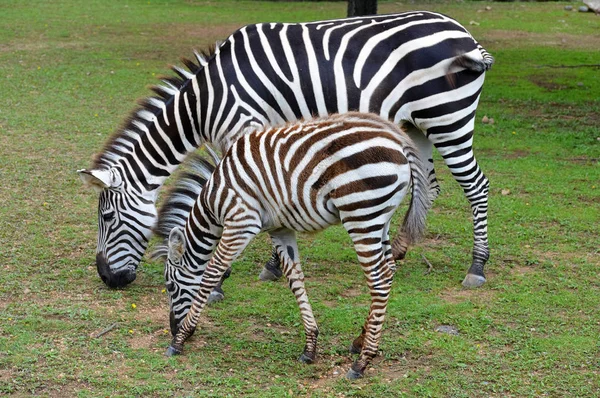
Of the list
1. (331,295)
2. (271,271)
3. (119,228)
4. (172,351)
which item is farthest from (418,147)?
(172,351)

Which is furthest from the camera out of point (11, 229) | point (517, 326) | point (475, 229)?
point (11, 229)

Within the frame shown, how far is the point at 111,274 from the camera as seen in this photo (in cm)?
731

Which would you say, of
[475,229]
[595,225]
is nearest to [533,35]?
[595,225]

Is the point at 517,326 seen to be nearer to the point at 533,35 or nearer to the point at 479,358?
the point at 479,358

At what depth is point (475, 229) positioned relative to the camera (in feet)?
25.6

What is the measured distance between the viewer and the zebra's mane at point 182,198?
267 inches

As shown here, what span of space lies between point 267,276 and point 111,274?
1458 millimetres

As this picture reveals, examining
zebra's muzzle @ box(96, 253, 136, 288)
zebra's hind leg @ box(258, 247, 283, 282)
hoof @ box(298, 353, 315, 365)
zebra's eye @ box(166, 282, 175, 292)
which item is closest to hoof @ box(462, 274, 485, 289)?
zebra's hind leg @ box(258, 247, 283, 282)

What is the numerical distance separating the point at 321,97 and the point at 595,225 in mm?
3604

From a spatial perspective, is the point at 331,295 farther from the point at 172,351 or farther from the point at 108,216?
the point at 108,216

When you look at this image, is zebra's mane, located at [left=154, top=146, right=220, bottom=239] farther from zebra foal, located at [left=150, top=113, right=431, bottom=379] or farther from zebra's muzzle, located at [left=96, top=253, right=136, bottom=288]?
zebra's muzzle, located at [left=96, top=253, right=136, bottom=288]

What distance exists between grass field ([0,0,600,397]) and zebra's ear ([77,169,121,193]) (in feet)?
3.08

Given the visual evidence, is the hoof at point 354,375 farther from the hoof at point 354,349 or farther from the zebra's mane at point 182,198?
the zebra's mane at point 182,198

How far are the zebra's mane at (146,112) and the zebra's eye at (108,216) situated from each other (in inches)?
21.4
